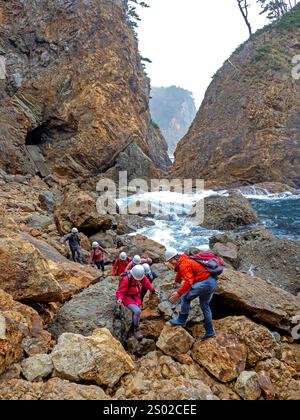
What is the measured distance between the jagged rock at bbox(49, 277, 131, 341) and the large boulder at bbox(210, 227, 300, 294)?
677 centimetres

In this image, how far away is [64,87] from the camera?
31141mm

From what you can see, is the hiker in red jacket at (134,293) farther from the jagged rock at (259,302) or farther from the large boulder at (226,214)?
the large boulder at (226,214)

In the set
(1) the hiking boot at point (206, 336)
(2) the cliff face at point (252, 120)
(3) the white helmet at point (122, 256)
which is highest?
(2) the cliff face at point (252, 120)

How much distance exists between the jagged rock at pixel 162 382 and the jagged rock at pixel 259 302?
1.76 meters

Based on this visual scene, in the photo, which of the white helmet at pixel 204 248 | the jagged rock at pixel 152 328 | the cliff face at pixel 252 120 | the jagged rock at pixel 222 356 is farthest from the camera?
the cliff face at pixel 252 120

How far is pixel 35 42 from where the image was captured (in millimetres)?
31406

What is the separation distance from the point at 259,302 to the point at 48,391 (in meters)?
4.50

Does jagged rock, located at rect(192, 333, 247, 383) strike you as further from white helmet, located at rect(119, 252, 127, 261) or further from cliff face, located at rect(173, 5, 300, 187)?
cliff face, located at rect(173, 5, 300, 187)

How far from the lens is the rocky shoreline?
5.06 meters

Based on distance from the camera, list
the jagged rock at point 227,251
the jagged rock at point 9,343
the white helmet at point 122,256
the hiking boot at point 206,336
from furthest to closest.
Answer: the jagged rock at point 227,251 < the white helmet at point 122,256 < the hiking boot at point 206,336 < the jagged rock at point 9,343

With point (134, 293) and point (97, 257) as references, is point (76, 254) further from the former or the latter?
point (134, 293)

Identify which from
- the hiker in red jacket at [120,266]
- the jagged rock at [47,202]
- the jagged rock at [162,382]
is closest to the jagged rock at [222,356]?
the jagged rock at [162,382]

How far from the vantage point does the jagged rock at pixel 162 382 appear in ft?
16.5
